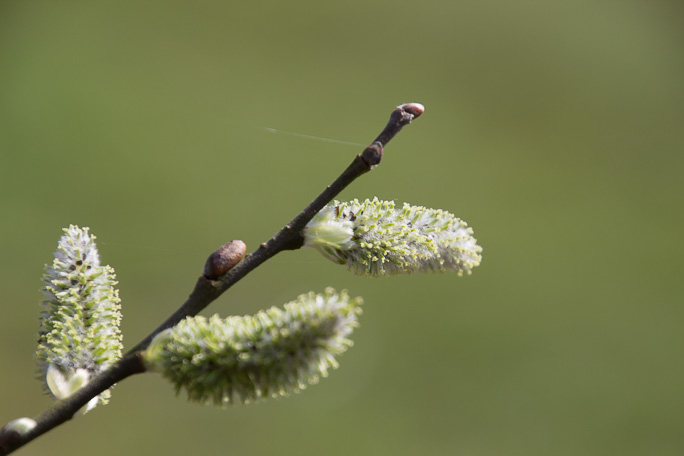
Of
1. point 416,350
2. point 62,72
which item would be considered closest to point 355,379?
point 416,350

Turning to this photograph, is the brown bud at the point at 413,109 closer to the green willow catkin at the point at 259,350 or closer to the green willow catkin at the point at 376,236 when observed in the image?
the green willow catkin at the point at 376,236

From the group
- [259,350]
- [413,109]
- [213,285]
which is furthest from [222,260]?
[413,109]

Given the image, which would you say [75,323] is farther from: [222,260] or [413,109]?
[413,109]

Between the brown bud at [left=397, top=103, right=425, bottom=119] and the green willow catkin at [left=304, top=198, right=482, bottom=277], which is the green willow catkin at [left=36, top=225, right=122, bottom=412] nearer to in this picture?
the green willow catkin at [left=304, top=198, right=482, bottom=277]

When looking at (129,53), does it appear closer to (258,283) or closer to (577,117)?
(258,283)

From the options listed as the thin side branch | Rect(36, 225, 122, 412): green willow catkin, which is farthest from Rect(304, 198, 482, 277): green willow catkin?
Rect(36, 225, 122, 412): green willow catkin
